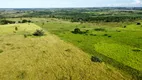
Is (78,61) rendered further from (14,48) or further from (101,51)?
(14,48)

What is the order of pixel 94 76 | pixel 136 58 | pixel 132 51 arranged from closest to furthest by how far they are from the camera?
pixel 94 76, pixel 136 58, pixel 132 51

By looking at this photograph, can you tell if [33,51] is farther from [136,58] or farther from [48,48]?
[136,58]

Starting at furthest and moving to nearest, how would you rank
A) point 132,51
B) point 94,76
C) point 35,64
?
1. point 132,51
2. point 35,64
3. point 94,76

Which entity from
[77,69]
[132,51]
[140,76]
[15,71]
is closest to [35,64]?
[15,71]

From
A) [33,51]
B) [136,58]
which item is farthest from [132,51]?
[33,51]

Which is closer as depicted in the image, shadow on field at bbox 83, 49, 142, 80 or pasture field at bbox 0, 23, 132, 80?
pasture field at bbox 0, 23, 132, 80

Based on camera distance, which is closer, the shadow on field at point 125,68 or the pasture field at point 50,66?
the pasture field at point 50,66

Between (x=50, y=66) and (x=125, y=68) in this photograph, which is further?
(x=50, y=66)

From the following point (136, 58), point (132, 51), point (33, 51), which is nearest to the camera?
point (136, 58)

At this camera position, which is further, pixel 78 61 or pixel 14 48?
pixel 14 48
